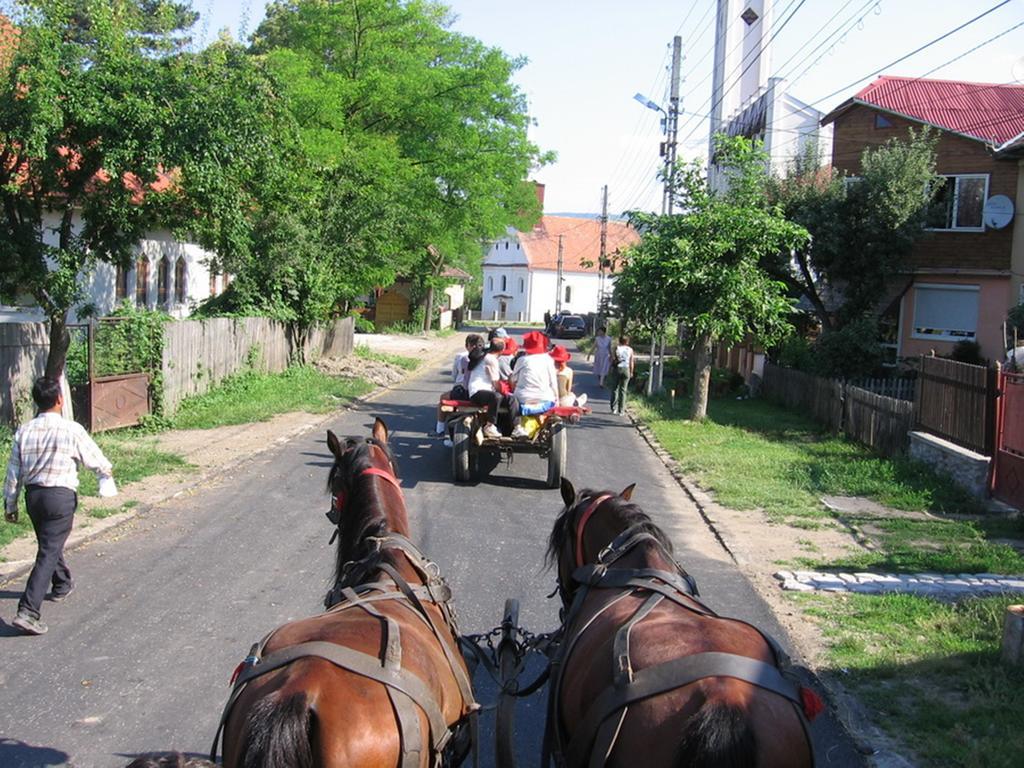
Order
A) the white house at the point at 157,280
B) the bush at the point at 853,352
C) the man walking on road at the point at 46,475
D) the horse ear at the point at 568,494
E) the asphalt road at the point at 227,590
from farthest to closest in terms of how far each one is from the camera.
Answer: the white house at the point at 157,280 < the bush at the point at 853,352 < the man walking on road at the point at 46,475 < the horse ear at the point at 568,494 < the asphalt road at the point at 227,590

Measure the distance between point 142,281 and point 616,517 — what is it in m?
22.5

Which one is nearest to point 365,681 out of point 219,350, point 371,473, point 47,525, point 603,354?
point 371,473

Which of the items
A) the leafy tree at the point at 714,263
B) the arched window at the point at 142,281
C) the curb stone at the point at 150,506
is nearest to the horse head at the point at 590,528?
the curb stone at the point at 150,506

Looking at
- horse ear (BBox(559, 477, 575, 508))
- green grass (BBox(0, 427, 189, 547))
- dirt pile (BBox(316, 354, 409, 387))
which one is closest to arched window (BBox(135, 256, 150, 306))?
dirt pile (BBox(316, 354, 409, 387))

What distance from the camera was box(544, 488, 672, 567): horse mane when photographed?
4.29 meters

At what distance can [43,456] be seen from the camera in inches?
255

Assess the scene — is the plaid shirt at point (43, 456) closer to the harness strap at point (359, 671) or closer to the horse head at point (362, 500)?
the horse head at point (362, 500)

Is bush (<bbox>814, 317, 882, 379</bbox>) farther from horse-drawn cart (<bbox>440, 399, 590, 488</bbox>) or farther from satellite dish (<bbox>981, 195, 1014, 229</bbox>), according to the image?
horse-drawn cart (<bbox>440, 399, 590, 488</bbox>)

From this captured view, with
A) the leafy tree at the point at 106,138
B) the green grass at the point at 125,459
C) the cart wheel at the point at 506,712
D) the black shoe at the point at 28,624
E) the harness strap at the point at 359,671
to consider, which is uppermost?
the leafy tree at the point at 106,138

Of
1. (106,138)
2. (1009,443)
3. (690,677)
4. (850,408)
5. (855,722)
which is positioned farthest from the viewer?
(850,408)

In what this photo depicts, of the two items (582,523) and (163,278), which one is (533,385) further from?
(163,278)

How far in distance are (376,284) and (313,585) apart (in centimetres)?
2322

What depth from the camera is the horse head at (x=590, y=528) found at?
4438mm

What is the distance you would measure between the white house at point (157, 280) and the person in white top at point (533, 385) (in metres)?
10.9
